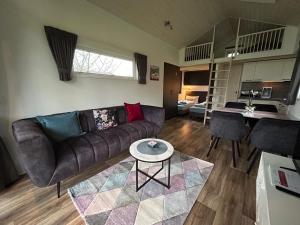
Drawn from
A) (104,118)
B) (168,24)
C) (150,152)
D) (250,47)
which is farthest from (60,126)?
(250,47)

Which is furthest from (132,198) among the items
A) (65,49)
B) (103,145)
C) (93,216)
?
(65,49)

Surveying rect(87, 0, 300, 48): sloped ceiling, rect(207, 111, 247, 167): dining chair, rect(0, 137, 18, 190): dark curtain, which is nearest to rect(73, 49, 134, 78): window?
rect(87, 0, 300, 48): sloped ceiling

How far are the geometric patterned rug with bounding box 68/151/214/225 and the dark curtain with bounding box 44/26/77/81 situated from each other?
1631 mm

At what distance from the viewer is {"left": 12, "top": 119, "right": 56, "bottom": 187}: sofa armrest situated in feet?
4.07

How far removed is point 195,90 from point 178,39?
126 inches

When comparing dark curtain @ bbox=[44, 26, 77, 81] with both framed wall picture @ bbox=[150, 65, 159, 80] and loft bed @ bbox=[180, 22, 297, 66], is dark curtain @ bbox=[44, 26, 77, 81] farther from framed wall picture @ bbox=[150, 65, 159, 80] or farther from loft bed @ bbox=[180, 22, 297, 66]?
loft bed @ bbox=[180, 22, 297, 66]

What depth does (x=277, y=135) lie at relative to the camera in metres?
1.68

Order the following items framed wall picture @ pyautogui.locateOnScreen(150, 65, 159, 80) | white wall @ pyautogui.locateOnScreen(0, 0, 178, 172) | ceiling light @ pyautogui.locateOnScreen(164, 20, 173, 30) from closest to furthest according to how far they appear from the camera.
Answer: white wall @ pyautogui.locateOnScreen(0, 0, 178, 172)
ceiling light @ pyautogui.locateOnScreen(164, 20, 173, 30)
framed wall picture @ pyautogui.locateOnScreen(150, 65, 159, 80)

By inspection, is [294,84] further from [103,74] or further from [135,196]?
[103,74]

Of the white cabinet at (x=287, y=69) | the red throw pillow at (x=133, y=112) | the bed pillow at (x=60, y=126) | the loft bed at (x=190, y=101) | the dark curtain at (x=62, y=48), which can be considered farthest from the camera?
the loft bed at (x=190, y=101)

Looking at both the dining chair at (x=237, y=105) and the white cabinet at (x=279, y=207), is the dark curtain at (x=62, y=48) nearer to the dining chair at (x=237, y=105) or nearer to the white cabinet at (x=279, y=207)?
the white cabinet at (x=279, y=207)

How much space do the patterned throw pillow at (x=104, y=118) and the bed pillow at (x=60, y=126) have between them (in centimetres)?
34

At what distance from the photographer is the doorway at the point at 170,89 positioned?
452cm

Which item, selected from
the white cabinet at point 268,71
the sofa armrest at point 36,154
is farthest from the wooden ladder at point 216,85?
the sofa armrest at point 36,154
